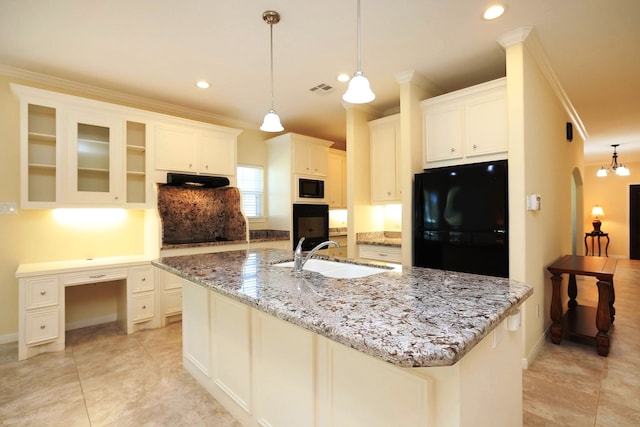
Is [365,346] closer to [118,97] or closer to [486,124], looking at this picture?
[486,124]

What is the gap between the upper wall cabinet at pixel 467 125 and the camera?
2.66 metres

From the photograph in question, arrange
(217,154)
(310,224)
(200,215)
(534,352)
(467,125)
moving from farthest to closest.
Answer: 1. (310,224)
2. (200,215)
3. (217,154)
4. (467,125)
5. (534,352)

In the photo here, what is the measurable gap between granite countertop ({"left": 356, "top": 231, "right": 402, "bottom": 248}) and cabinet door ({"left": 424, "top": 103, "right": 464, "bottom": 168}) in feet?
3.26

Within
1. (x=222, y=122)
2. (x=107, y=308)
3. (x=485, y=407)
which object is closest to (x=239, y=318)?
(x=485, y=407)

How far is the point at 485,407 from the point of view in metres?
1.10

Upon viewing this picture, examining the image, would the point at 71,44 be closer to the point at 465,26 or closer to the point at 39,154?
the point at 39,154

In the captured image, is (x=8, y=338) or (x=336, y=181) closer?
(x=8, y=338)

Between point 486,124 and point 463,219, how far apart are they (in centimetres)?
88

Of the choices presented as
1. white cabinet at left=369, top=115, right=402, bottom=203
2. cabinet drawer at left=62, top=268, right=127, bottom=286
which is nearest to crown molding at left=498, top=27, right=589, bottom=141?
white cabinet at left=369, top=115, right=402, bottom=203

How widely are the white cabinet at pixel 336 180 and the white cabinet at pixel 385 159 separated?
1.21 metres

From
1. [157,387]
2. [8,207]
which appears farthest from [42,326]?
[157,387]

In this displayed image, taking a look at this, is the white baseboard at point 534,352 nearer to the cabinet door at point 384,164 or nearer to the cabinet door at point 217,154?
the cabinet door at point 384,164

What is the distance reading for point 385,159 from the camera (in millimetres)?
3801

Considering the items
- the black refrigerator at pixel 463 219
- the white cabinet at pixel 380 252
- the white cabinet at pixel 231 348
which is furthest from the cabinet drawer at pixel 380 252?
the white cabinet at pixel 231 348
